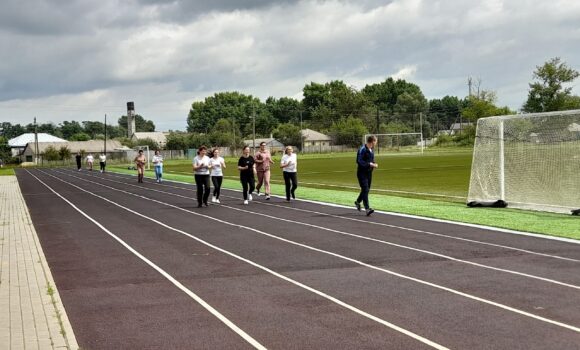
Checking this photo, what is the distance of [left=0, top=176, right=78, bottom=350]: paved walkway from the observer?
5.97m

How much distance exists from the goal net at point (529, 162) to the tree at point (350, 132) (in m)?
92.2

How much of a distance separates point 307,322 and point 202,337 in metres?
1.02

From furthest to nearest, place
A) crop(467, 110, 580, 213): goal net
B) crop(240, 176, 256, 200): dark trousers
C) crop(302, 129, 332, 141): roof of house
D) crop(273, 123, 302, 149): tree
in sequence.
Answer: crop(302, 129, 332, 141): roof of house < crop(273, 123, 302, 149): tree < crop(240, 176, 256, 200): dark trousers < crop(467, 110, 580, 213): goal net

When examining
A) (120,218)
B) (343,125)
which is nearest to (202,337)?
(120,218)

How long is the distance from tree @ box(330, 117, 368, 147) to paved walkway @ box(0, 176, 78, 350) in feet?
329

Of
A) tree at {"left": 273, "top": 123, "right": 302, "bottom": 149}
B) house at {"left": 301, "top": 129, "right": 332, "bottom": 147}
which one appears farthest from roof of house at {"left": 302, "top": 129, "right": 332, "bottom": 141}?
tree at {"left": 273, "top": 123, "right": 302, "bottom": 149}

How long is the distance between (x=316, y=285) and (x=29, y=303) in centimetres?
319

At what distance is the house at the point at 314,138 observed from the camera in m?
123

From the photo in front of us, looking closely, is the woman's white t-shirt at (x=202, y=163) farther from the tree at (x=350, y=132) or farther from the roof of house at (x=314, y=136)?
the roof of house at (x=314, y=136)

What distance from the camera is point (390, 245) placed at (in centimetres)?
1123

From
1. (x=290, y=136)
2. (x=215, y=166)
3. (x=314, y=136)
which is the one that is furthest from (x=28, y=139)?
(x=215, y=166)

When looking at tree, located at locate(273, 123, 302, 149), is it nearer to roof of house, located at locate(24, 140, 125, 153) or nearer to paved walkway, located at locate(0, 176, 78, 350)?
roof of house, located at locate(24, 140, 125, 153)

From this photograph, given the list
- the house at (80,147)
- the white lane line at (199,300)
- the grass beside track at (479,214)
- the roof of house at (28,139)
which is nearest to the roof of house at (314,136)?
the house at (80,147)

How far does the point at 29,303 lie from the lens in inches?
292
